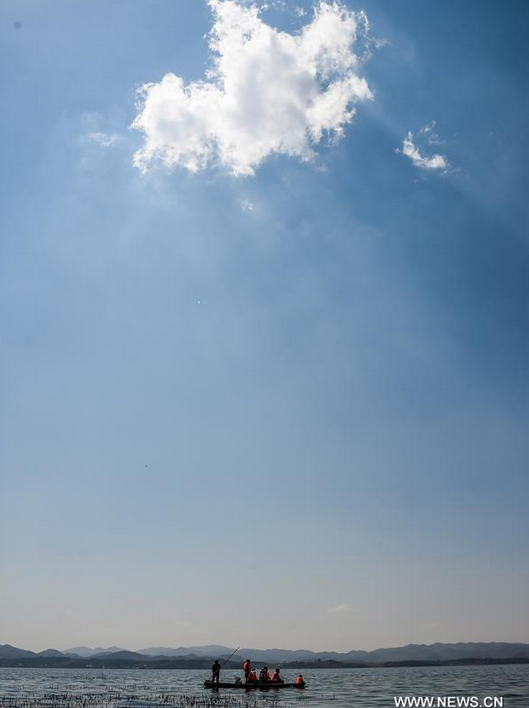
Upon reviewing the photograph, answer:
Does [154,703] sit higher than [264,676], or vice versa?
[264,676]

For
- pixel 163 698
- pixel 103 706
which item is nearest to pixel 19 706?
pixel 103 706

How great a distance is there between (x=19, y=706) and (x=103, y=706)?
6721 mm

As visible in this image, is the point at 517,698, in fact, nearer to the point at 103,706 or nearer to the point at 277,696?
the point at 277,696

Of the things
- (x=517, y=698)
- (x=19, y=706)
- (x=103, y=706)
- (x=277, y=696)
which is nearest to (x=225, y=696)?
(x=277, y=696)

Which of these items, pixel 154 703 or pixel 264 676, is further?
pixel 264 676

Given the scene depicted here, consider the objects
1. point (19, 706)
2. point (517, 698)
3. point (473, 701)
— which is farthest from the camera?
point (517, 698)

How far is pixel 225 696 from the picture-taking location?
177 ft

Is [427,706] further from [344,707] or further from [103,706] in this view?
[103,706]

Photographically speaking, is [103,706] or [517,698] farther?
[517,698]

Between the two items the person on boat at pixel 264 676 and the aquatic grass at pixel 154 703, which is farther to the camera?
the person on boat at pixel 264 676

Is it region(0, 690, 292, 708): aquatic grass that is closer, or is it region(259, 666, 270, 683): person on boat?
Answer: region(0, 690, 292, 708): aquatic grass

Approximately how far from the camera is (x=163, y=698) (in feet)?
183

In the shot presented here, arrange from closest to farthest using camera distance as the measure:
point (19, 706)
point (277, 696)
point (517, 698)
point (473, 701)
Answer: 1. point (19, 706)
2. point (473, 701)
3. point (517, 698)
4. point (277, 696)

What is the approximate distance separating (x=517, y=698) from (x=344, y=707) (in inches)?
653
